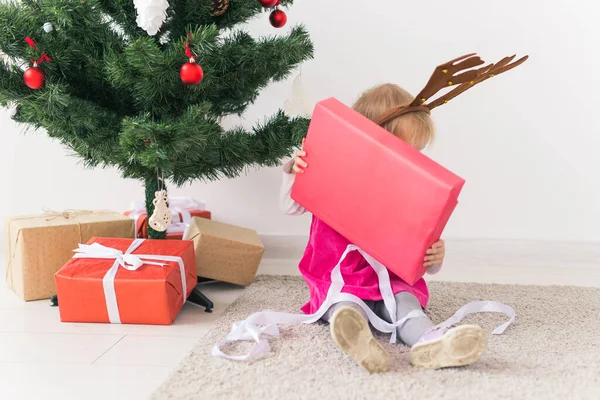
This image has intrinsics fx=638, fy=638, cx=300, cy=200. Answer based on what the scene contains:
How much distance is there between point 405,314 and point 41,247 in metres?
0.83

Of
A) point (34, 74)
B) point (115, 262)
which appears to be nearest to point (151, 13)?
point (34, 74)

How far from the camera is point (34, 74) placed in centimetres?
122

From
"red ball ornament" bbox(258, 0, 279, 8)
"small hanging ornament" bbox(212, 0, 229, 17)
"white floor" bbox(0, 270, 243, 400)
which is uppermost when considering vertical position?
"red ball ornament" bbox(258, 0, 279, 8)

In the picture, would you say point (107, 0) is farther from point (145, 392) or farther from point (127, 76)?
point (145, 392)

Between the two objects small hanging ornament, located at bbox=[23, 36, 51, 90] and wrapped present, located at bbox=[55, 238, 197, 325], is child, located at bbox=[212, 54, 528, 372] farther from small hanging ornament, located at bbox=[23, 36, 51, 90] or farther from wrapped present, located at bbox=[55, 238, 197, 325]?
small hanging ornament, located at bbox=[23, 36, 51, 90]

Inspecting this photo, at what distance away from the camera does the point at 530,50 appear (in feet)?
5.99

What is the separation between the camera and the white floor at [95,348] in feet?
3.25

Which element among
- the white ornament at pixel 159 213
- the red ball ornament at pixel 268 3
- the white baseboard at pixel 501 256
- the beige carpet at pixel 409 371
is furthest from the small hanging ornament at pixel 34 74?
the white baseboard at pixel 501 256

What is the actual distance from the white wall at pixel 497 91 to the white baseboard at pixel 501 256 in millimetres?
33

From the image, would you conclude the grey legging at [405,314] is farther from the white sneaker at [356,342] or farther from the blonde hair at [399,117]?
the blonde hair at [399,117]

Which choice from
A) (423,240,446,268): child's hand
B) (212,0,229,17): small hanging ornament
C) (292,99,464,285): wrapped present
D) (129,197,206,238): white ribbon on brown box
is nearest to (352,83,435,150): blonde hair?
(292,99,464,285): wrapped present

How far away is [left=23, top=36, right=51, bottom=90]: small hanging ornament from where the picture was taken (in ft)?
4.00

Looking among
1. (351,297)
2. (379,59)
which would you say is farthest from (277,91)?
(351,297)

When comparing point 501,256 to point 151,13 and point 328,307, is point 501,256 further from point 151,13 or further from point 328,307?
point 151,13
